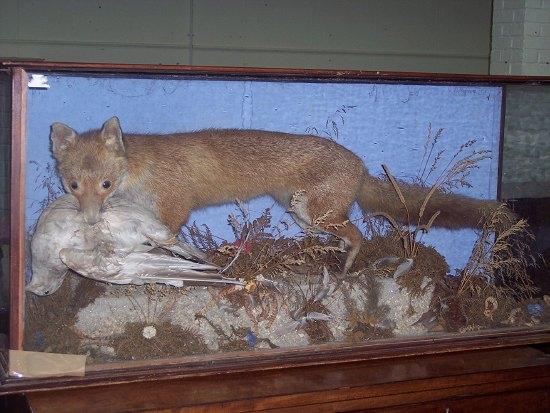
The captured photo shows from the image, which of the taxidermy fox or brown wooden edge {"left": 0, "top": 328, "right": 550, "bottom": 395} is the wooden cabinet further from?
the taxidermy fox

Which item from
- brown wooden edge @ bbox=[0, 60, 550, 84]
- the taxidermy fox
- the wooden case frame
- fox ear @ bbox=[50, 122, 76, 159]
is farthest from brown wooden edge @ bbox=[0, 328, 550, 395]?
brown wooden edge @ bbox=[0, 60, 550, 84]

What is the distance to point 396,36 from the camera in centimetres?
357

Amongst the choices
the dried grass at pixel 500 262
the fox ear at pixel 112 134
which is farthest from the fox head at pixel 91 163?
the dried grass at pixel 500 262

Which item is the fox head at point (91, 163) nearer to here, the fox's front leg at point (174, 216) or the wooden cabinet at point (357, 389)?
the fox's front leg at point (174, 216)

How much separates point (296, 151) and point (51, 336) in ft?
2.59

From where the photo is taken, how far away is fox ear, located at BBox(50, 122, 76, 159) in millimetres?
1719

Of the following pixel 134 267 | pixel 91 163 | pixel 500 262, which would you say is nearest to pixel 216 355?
pixel 134 267

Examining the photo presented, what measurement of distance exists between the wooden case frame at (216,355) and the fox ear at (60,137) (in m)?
0.09

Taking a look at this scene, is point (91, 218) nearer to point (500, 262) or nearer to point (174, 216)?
point (174, 216)

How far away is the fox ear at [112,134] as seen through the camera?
1.77 metres

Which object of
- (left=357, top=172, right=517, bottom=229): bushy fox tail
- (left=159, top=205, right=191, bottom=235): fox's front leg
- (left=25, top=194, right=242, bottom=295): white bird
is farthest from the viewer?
(left=357, top=172, right=517, bottom=229): bushy fox tail

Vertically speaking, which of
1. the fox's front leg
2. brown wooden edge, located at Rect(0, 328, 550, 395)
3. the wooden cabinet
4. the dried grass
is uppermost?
the fox's front leg

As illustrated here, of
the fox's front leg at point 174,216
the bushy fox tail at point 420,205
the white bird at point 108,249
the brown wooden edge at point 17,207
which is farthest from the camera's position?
the bushy fox tail at point 420,205

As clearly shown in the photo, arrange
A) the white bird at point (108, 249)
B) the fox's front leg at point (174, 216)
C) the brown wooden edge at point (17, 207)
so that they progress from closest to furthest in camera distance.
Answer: the brown wooden edge at point (17, 207), the white bird at point (108, 249), the fox's front leg at point (174, 216)
